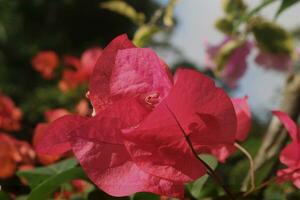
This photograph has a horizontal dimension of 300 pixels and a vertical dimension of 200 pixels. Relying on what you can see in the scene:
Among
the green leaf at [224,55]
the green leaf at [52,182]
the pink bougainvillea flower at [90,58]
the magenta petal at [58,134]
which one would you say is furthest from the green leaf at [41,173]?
the pink bougainvillea flower at [90,58]

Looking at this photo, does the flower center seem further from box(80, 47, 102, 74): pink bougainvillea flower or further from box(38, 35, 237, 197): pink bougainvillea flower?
box(80, 47, 102, 74): pink bougainvillea flower

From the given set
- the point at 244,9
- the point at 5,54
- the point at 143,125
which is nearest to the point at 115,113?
the point at 143,125

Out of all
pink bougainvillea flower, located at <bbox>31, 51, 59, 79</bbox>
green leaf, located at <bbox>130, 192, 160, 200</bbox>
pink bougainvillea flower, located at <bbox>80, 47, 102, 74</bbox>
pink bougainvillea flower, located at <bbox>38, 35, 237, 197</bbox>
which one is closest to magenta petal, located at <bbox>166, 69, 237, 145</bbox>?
pink bougainvillea flower, located at <bbox>38, 35, 237, 197</bbox>

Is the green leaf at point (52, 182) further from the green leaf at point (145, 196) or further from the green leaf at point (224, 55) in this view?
the green leaf at point (224, 55)

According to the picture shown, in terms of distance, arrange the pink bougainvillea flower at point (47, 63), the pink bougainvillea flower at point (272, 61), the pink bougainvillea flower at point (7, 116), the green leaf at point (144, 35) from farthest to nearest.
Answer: the pink bougainvillea flower at point (47, 63), the pink bougainvillea flower at point (7, 116), the pink bougainvillea flower at point (272, 61), the green leaf at point (144, 35)

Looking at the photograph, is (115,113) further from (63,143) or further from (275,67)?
(275,67)

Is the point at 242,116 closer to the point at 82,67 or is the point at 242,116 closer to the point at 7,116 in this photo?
the point at 7,116
